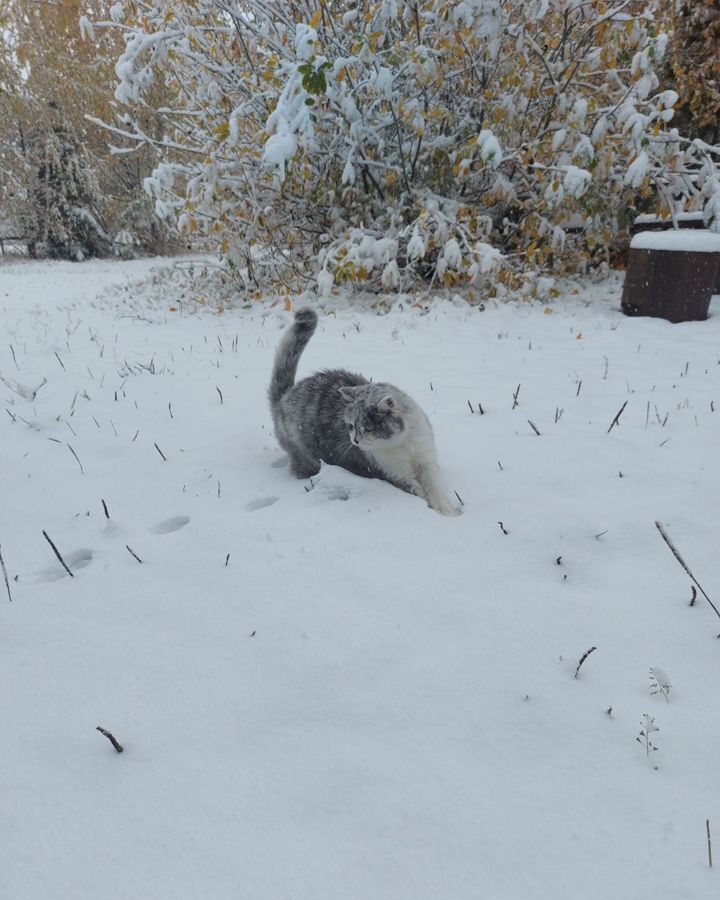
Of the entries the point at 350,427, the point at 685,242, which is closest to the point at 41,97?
the point at 685,242

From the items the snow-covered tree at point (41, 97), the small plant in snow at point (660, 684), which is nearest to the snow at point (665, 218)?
the small plant in snow at point (660, 684)

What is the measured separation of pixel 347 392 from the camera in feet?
11.9

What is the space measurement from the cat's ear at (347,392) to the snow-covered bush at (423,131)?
407cm

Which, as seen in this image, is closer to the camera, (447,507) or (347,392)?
(447,507)

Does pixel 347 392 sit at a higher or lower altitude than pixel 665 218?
lower

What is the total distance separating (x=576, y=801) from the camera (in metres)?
1.50

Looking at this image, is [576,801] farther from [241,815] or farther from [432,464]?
[432,464]

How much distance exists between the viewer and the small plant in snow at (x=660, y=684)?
5.81 ft

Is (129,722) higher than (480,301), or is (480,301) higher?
(480,301)

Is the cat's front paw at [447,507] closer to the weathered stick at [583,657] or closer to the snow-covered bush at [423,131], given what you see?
the weathered stick at [583,657]

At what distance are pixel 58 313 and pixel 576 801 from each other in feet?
33.8

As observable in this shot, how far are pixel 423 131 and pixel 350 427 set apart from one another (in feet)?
17.6

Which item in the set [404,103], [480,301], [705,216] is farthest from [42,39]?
[705,216]

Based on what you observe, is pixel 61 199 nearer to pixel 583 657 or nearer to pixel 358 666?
pixel 358 666
